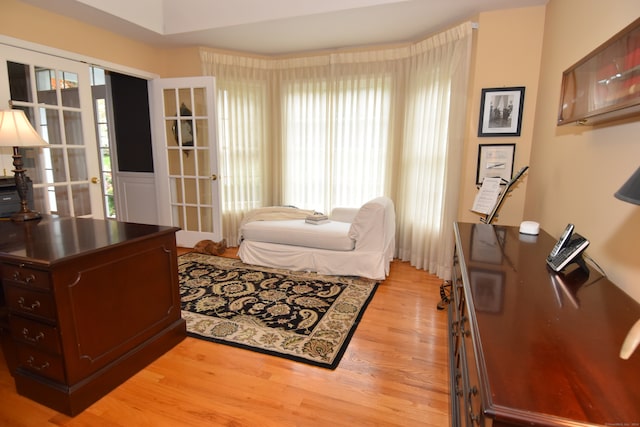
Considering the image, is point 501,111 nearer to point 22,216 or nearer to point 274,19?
point 274,19

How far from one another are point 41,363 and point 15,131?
4.90 feet

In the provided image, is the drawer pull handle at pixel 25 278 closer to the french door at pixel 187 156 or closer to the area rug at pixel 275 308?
the area rug at pixel 275 308

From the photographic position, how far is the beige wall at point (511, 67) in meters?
2.84

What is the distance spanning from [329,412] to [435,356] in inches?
33.3

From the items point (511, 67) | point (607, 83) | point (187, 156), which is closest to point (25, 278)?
point (607, 83)

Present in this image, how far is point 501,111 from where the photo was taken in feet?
9.80

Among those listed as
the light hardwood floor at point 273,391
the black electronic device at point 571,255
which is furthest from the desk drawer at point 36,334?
the black electronic device at point 571,255

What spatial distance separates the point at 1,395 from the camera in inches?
69.1

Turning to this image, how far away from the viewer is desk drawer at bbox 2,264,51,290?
1503 millimetres

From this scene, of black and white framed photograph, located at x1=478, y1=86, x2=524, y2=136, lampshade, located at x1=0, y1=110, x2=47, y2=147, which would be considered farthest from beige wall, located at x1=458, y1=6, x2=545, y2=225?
lampshade, located at x1=0, y1=110, x2=47, y2=147

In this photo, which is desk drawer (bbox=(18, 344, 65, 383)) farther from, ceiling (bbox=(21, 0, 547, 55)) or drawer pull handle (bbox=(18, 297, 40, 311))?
ceiling (bbox=(21, 0, 547, 55))

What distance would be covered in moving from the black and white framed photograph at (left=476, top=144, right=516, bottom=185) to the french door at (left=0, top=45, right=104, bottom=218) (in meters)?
3.82

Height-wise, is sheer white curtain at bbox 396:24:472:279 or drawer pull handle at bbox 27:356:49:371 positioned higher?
sheer white curtain at bbox 396:24:472:279

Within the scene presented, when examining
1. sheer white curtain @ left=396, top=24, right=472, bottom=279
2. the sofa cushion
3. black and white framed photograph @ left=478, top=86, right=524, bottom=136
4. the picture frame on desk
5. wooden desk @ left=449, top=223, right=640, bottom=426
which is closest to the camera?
wooden desk @ left=449, top=223, right=640, bottom=426
